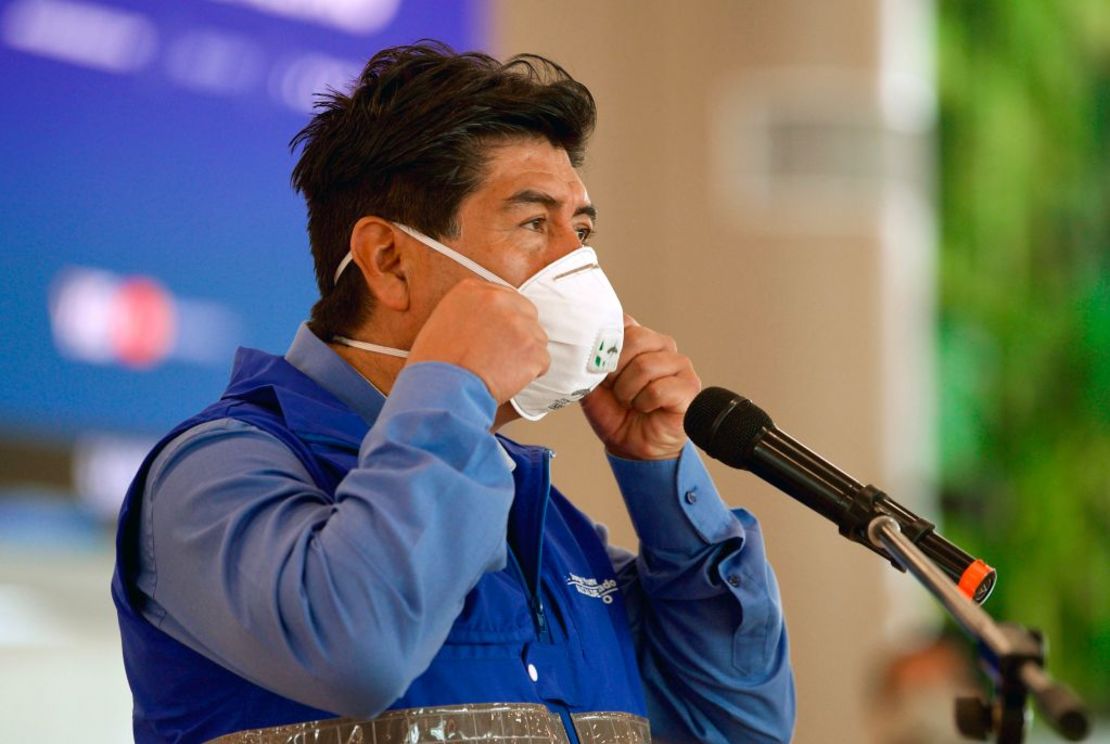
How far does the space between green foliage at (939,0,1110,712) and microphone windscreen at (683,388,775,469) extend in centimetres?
380

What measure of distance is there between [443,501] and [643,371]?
0.55 meters

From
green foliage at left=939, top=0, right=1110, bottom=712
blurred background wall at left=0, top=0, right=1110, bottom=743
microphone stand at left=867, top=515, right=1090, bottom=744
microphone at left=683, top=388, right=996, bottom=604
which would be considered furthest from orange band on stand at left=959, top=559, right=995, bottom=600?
green foliage at left=939, top=0, right=1110, bottom=712

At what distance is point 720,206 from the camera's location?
4.63m

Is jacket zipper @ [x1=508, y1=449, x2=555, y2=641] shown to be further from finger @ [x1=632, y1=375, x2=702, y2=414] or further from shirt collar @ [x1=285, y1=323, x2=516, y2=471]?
finger @ [x1=632, y1=375, x2=702, y2=414]

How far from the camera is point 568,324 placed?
1807 millimetres

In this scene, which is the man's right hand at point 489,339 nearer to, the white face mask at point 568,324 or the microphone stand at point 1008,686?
the white face mask at point 568,324

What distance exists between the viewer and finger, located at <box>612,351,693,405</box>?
6.34 feet

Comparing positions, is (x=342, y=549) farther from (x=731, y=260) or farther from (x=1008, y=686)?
(x=731, y=260)

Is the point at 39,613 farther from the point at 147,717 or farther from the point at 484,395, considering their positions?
the point at 484,395

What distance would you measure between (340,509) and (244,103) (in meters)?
1.68

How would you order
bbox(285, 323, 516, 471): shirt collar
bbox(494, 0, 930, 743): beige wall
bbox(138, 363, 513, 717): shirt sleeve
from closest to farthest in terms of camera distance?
bbox(138, 363, 513, 717): shirt sleeve
bbox(285, 323, 516, 471): shirt collar
bbox(494, 0, 930, 743): beige wall

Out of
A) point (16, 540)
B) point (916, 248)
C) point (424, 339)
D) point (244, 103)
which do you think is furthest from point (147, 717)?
point (916, 248)

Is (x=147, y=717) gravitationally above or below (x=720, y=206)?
below

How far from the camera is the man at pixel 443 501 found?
4.67 ft
